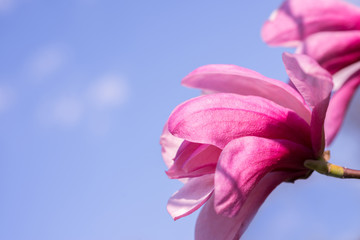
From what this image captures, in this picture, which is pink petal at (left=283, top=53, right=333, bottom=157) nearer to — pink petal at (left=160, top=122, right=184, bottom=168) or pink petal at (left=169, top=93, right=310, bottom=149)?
pink petal at (left=169, top=93, right=310, bottom=149)

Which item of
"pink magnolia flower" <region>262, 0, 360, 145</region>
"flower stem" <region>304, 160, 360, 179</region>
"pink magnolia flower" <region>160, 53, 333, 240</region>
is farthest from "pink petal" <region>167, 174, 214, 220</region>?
"pink magnolia flower" <region>262, 0, 360, 145</region>

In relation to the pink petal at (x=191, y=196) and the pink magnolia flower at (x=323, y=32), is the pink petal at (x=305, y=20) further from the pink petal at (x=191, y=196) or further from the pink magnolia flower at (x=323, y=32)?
the pink petal at (x=191, y=196)

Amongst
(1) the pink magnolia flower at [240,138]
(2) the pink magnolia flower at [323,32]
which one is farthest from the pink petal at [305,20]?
(1) the pink magnolia flower at [240,138]

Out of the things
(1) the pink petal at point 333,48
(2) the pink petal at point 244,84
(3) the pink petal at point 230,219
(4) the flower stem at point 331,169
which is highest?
(2) the pink petal at point 244,84

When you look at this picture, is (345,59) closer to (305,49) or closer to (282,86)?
(305,49)

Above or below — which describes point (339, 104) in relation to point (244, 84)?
below

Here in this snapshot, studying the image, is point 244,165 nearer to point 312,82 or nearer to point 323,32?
point 312,82

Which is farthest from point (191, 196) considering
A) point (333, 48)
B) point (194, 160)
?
point (333, 48)
